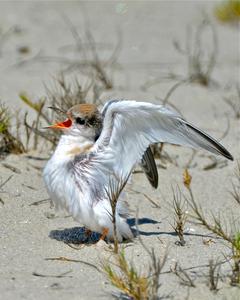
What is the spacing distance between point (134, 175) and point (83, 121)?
3.42 ft

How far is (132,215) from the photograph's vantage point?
443cm

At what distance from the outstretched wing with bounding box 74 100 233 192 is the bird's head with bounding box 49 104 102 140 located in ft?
0.43

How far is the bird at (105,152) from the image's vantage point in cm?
396

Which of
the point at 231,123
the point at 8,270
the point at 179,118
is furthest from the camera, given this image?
the point at 231,123

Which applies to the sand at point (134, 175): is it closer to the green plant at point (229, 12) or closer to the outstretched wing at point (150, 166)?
the green plant at point (229, 12)

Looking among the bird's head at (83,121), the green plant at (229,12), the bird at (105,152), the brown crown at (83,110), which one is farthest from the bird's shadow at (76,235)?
the green plant at (229,12)

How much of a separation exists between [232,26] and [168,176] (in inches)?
195

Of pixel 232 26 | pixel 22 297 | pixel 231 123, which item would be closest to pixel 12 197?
pixel 22 297

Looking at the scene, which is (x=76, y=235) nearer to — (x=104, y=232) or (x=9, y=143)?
(x=104, y=232)

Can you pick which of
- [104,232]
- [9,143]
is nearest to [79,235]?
[104,232]

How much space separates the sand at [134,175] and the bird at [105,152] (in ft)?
0.60

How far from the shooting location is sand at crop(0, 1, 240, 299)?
3.61m

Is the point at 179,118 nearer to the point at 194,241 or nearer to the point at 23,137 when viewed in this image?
the point at 194,241

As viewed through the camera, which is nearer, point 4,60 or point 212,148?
point 212,148
